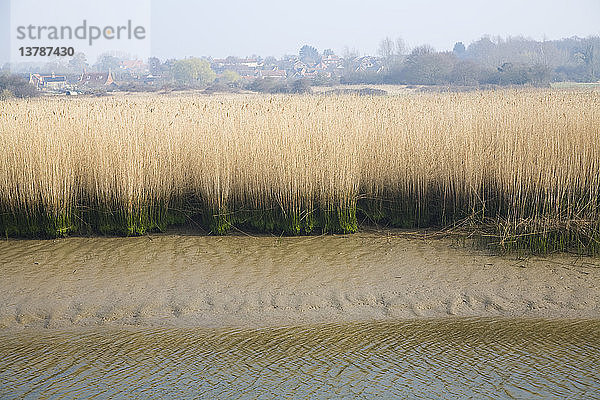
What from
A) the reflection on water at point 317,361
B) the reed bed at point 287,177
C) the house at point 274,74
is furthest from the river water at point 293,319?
the house at point 274,74

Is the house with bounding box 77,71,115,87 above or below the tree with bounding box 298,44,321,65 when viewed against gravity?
below

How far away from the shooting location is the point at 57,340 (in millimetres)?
4223

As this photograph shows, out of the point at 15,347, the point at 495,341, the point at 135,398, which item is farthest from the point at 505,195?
the point at 15,347

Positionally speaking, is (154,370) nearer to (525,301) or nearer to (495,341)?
(495,341)

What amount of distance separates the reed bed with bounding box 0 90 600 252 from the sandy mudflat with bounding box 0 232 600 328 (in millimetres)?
342

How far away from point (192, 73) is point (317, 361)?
46.0 meters

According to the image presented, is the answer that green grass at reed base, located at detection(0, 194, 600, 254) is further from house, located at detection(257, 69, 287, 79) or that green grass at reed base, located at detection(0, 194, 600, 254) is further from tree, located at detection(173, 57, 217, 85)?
tree, located at detection(173, 57, 217, 85)

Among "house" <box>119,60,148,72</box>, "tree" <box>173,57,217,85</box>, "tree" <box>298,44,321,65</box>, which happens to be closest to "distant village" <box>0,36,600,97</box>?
"tree" <box>173,57,217,85</box>

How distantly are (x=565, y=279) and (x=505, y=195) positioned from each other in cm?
132

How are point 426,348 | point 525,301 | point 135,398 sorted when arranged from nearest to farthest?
1. point 135,398
2. point 426,348
3. point 525,301

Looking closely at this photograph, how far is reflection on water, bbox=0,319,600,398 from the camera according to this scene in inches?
138

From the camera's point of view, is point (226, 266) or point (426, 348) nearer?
point (426, 348)

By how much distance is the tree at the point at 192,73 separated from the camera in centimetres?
4675

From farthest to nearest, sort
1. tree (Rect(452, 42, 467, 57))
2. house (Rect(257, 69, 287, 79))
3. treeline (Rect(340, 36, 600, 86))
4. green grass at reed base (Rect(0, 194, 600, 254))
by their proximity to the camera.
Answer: tree (Rect(452, 42, 467, 57)), house (Rect(257, 69, 287, 79)), treeline (Rect(340, 36, 600, 86)), green grass at reed base (Rect(0, 194, 600, 254))
